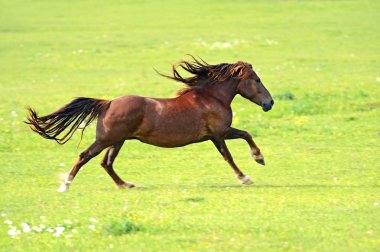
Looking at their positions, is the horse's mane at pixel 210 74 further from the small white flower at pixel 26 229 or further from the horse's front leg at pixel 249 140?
the small white flower at pixel 26 229

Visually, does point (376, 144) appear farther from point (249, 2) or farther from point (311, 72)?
point (249, 2)

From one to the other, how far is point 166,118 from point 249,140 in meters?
1.24

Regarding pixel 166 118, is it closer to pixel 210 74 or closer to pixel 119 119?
pixel 119 119

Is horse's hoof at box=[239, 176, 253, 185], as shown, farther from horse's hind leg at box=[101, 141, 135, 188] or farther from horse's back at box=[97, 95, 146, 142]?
horse's back at box=[97, 95, 146, 142]

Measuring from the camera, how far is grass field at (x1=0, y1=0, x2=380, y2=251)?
10273mm

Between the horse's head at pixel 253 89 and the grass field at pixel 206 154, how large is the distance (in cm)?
117

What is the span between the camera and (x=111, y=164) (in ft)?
45.1

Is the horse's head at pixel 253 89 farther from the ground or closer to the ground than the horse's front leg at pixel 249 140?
farther from the ground

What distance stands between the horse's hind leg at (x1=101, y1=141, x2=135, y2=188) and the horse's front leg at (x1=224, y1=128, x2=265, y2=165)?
5.23ft

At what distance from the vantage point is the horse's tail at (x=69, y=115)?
1351 cm

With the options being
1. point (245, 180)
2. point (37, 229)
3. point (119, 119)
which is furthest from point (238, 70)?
point (37, 229)

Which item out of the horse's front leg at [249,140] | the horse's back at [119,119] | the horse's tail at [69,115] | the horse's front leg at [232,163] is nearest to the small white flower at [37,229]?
the horse's back at [119,119]

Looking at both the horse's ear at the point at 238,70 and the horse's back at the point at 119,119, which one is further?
the horse's ear at the point at 238,70

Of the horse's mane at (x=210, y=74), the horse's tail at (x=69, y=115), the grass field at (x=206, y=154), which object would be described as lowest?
the grass field at (x=206, y=154)
